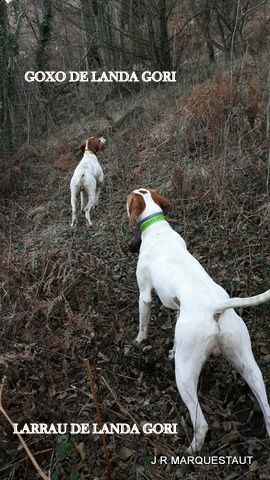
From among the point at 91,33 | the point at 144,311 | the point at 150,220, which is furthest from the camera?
the point at 91,33

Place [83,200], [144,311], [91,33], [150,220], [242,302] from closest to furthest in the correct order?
[242,302], [144,311], [150,220], [83,200], [91,33]

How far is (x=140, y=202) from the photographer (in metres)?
4.03

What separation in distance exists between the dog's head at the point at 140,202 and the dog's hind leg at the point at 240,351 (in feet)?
5.00

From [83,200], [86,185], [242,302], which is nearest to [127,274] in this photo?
[86,185]

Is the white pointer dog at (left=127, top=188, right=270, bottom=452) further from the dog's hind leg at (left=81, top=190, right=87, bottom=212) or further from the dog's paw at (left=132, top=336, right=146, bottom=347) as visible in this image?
the dog's hind leg at (left=81, top=190, right=87, bottom=212)

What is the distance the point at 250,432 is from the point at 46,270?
107 inches

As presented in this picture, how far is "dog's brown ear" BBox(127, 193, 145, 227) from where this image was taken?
13.1 ft

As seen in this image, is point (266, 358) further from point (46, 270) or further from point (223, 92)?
point (223, 92)

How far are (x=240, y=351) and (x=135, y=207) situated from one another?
68.1 inches

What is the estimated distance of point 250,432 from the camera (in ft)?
10.4

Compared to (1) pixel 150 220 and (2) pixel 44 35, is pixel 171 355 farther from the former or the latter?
(2) pixel 44 35

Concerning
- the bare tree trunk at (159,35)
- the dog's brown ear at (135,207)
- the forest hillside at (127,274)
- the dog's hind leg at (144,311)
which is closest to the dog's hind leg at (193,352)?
the forest hillside at (127,274)

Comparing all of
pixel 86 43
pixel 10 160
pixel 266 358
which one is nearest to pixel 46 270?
pixel 266 358

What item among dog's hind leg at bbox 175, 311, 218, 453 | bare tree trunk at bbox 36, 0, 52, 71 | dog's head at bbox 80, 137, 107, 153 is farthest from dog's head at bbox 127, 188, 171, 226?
bare tree trunk at bbox 36, 0, 52, 71
